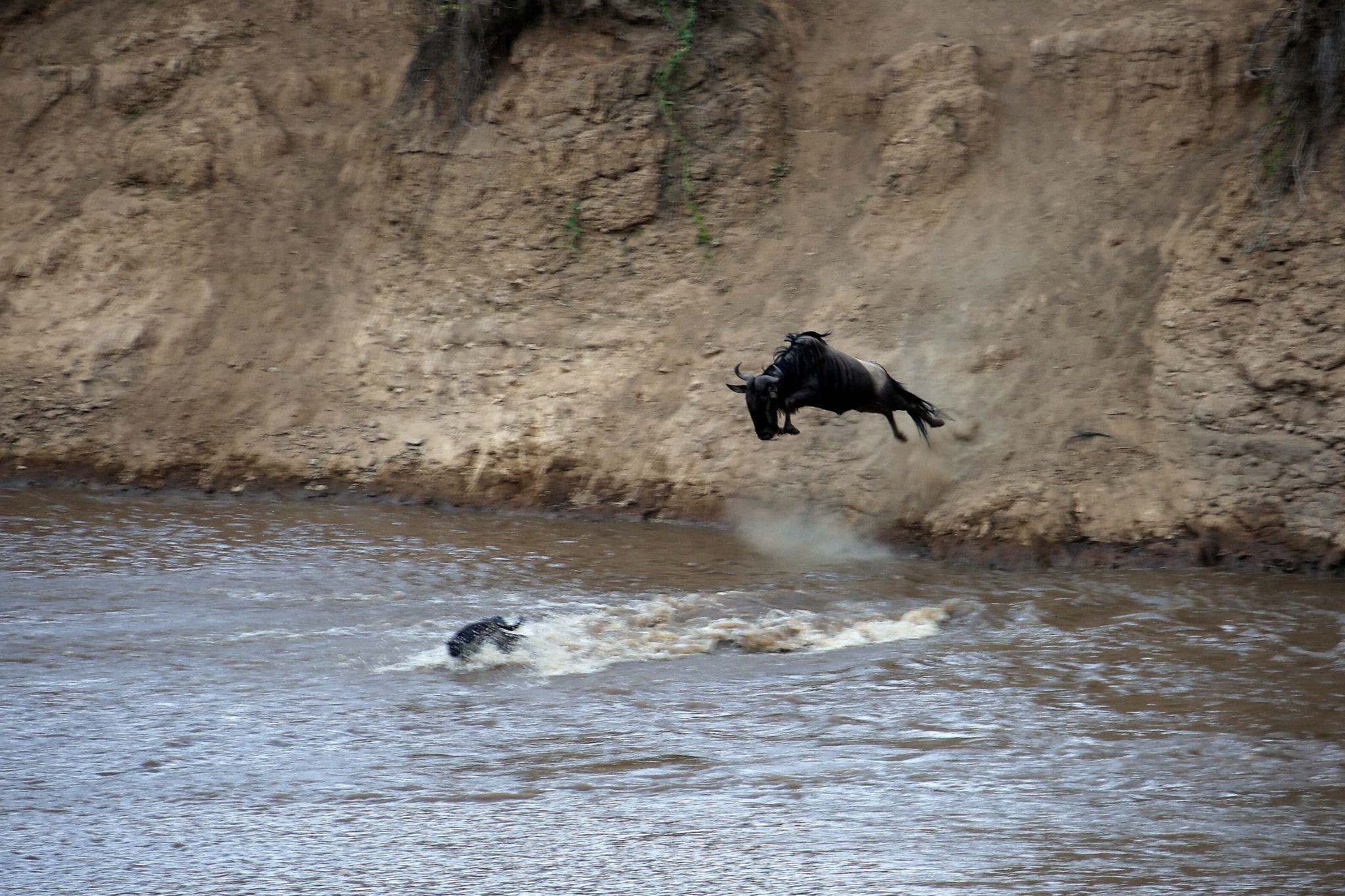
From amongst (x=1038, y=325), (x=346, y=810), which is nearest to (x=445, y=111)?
(x=1038, y=325)

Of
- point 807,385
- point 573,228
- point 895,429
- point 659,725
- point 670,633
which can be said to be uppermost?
point 573,228

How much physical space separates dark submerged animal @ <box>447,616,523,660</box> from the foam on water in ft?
0.14

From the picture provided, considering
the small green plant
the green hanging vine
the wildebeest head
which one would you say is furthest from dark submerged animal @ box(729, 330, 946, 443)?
the small green plant

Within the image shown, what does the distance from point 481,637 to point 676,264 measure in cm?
676

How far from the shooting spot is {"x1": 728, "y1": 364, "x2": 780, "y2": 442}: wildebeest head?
927 cm

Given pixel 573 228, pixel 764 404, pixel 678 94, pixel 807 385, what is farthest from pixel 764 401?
pixel 678 94

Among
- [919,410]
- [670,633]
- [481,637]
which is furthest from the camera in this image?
[919,410]

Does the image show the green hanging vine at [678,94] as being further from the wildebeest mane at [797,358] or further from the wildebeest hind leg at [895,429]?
the wildebeest mane at [797,358]

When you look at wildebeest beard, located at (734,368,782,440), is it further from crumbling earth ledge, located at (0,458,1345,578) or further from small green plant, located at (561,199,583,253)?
small green plant, located at (561,199,583,253)

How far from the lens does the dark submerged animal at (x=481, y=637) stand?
774 cm

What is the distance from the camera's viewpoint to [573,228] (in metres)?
14.0

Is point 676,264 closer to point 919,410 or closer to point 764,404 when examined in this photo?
point 919,410

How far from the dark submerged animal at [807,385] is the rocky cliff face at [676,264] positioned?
151 cm

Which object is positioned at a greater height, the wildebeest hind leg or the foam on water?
the wildebeest hind leg
